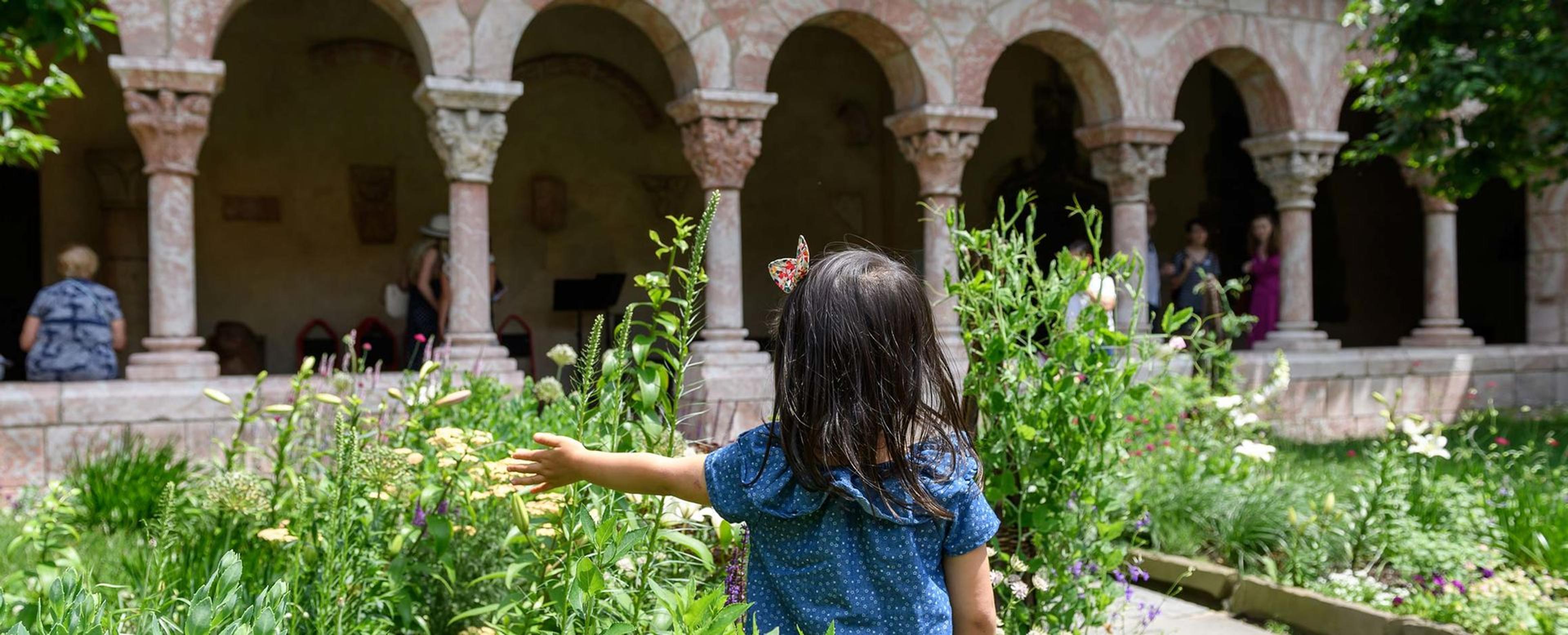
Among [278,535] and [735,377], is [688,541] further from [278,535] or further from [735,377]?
[735,377]

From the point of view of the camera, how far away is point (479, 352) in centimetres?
630

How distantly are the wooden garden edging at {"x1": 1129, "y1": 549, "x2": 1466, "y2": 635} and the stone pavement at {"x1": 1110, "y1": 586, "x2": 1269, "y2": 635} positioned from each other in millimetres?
67

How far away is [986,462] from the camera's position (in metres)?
2.73

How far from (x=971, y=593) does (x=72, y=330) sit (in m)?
5.37

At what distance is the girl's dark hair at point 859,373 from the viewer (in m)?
1.64

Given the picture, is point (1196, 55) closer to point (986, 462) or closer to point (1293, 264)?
point (1293, 264)

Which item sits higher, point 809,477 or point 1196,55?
point 1196,55

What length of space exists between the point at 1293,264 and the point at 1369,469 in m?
3.98

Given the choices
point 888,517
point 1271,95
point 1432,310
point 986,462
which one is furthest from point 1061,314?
point 1432,310

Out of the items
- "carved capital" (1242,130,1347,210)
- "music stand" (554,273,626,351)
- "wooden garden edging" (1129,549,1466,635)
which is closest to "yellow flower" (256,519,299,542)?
"wooden garden edging" (1129,549,1466,635)

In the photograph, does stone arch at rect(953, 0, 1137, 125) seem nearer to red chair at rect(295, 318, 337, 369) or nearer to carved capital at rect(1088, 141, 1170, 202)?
carved capital at rect(1088, 141, 1170, 202)

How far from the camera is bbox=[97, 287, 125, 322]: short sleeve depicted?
5938 millimetres

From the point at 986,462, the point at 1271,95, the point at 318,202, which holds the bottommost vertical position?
the point at 986,462

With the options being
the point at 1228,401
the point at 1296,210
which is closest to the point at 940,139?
the point at 1296,210
